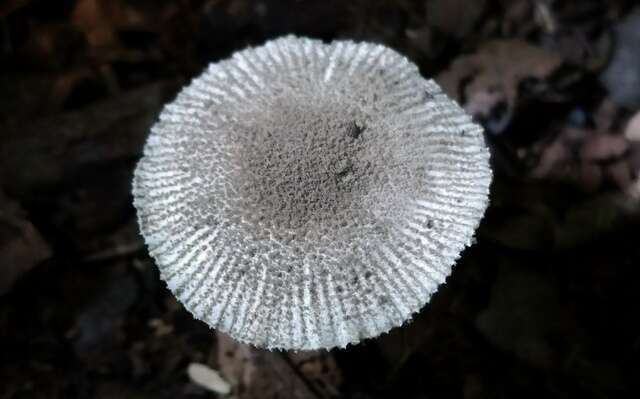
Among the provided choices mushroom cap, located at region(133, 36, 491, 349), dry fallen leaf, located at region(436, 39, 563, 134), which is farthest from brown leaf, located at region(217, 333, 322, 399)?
dry fallen leaf, located at region(436, 39, 563, 134)

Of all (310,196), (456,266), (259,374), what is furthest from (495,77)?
(259,374)

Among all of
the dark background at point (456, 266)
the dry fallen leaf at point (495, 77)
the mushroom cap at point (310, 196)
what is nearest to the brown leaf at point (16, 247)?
the dark background at point (456, 266)

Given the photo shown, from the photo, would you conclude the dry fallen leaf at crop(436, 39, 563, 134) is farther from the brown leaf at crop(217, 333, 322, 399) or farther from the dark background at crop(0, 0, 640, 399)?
the brown leaf at crop(217, 333, 322, 399)

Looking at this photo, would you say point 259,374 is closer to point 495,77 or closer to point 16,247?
point 16,247

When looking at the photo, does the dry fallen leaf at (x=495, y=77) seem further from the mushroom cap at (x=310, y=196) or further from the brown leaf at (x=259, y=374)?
the brown leaf at (x=259, y=374)

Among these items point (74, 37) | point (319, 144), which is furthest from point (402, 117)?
point (74, 37)

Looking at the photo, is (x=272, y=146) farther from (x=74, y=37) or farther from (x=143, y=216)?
(x=74, y=37)

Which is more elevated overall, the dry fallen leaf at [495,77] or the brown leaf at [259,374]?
the dry fallen leaf at [495,77]
